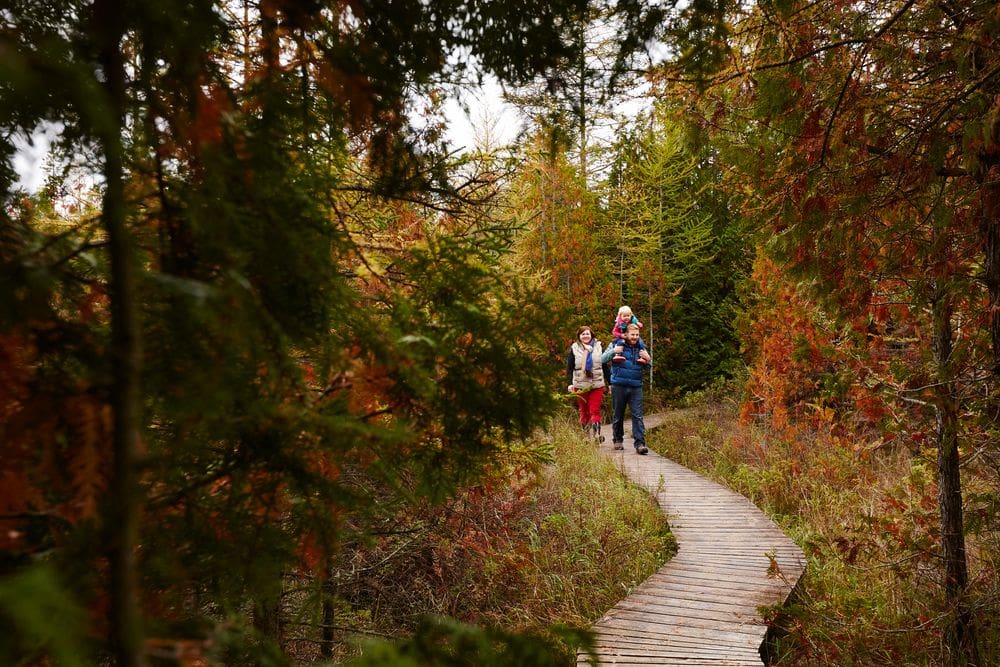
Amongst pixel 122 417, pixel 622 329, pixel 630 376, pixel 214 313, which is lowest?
pixel 630 376

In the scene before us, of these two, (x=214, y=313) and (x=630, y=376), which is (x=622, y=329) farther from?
(x=214, y=313)

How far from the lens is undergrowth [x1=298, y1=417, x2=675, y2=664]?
4.72 m

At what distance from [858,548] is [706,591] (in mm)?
1171

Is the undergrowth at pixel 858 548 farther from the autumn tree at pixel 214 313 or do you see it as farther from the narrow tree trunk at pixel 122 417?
the narrow tree trunk at pixel 122 417

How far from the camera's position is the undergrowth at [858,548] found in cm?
412

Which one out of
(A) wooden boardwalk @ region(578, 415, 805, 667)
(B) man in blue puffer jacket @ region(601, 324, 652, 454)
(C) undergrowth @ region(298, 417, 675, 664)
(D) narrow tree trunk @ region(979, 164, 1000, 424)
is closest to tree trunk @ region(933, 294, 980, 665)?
(D) narrow tree trunk @ region(979, 164, 1000, 424)

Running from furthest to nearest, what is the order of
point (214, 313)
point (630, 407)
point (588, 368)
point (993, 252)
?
point (588, 368) < point (630, 407) < point (993, 252) < point (214, 313)

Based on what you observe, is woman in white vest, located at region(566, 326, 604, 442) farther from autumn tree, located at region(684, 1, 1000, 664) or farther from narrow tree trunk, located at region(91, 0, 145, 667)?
narrow tree trunk, located at region(91, 0, 145, 667)

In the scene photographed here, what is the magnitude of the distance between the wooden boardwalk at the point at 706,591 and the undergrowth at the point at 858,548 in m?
0.26

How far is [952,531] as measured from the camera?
12.9ft

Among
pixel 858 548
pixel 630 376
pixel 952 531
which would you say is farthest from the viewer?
pixel 630 376

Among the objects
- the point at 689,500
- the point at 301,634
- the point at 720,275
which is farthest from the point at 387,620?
the point at 720,275

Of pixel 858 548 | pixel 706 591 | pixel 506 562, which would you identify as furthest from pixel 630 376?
pixel 858 548

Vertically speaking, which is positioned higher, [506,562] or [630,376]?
[630,376]
